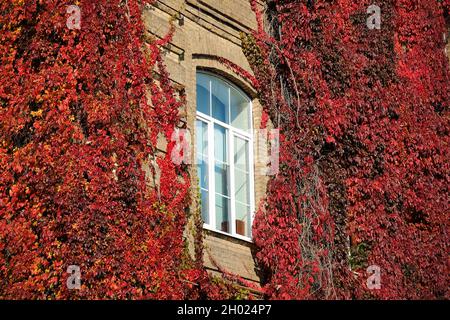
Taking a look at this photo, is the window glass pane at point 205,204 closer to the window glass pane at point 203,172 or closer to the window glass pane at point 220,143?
the window glass pane at point 203,172

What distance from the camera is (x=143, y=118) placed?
13.0 metres

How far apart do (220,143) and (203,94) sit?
2.48 feet

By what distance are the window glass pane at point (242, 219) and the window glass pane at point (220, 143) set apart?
708mm

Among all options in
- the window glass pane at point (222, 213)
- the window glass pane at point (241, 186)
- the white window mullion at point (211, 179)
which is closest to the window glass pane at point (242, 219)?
the window glass pane at point (241, 186)

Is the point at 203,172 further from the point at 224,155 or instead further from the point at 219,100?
the point at 219,100

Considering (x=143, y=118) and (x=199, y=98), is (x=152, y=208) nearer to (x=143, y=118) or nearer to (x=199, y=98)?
(x=143, y=118)

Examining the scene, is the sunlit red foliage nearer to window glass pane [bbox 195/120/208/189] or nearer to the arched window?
the arched window

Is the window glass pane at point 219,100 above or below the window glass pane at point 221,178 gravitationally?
above

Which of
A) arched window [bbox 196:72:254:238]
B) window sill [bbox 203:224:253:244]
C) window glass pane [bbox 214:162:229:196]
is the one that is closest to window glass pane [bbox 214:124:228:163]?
arched window [bbox 196:72:254:238]

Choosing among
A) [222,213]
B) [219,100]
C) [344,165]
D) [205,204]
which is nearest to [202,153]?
[205,204]

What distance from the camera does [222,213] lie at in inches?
568

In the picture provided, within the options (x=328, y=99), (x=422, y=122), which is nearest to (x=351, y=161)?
(x=328, y=99)

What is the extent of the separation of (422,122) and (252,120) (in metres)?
3.52

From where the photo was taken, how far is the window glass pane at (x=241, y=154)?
1503 centimetres
